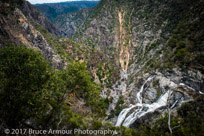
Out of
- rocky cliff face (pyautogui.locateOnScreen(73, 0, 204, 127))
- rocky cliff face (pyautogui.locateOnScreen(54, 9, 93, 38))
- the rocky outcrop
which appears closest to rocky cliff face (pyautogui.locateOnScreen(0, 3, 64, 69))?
rocky cliff face (pyautogui.locateOnScreen(73, 0, 204, 127))

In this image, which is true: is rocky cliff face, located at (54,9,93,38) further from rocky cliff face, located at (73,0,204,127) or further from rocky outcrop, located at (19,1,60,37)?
rocky cliff face, located at (73,0,204,127)

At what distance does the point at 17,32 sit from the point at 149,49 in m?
64.3

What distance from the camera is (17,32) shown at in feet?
126

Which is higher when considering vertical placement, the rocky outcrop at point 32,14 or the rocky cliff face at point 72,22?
the rocky cliff face at point 72,22

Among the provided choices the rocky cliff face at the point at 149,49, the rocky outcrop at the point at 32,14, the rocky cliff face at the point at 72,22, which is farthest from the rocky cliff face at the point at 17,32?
the rocky cliff face at the point at 72,22

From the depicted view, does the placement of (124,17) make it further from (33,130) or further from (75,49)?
(33,130)

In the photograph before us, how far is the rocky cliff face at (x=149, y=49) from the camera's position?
90.3 ft

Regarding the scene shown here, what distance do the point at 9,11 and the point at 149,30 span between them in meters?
78.1

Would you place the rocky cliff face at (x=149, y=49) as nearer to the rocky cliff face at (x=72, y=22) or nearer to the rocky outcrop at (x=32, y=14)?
the rocky outcrop at (x=32, y=14)

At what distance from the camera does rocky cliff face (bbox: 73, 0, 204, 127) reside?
27.5 meters

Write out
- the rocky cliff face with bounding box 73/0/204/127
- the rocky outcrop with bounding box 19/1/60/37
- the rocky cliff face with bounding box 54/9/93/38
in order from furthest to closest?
1. the rocky cliff face with bounding box 54/9/93/38
2. the rocky outcrop with bounding box 19/1/60/37
3. the rocky cliff face with bounding box 73/0/204/127

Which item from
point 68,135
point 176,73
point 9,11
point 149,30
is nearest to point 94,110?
point 68,135

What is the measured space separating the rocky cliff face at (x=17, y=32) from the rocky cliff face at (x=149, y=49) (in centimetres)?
3534

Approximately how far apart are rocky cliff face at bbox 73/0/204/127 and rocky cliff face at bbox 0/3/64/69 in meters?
35.3
